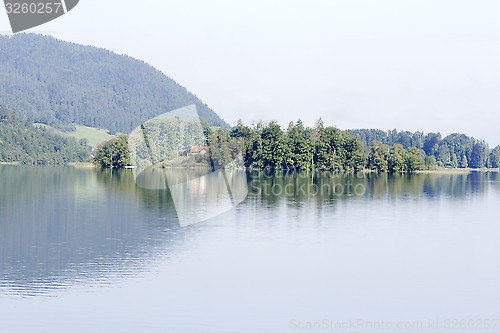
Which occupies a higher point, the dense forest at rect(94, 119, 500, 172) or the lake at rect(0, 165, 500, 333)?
the dense forest at rect(94, 119, 500, 172)

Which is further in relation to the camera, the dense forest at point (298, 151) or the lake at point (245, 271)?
the dense forest at point (298, 151)

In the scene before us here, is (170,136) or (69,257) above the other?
(170,136)

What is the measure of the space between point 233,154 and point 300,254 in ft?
375

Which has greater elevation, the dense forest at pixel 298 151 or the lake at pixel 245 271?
the dense forest at pixel 298 151

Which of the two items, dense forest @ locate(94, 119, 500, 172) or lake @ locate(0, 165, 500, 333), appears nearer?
lake @ locate(0, 165, 500, 333)

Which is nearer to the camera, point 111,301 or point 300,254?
point 111,301

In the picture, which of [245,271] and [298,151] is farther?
[298,151]

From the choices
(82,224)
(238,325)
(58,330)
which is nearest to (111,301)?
(58,330)

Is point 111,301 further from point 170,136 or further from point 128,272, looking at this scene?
point 170,136

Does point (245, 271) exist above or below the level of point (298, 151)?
below

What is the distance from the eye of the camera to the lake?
20.0 meters

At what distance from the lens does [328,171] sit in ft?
484

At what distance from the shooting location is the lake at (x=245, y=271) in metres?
20.0

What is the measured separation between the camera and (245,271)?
26547 mm
